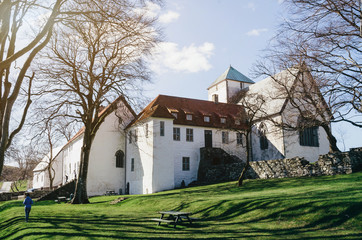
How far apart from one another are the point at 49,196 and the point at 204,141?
17.9 meters

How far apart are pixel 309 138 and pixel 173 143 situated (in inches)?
636

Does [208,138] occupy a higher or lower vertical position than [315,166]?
higher

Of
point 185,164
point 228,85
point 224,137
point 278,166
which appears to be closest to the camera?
point 278,166

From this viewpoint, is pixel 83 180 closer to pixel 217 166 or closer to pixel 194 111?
pixel 217 166

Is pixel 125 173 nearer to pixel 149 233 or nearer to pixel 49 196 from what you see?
pixel 49 196

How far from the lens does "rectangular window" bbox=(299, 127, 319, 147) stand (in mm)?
37406

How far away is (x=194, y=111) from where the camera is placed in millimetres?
39750

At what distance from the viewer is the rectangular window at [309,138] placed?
37.4 metres

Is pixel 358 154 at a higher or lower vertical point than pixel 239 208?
higher

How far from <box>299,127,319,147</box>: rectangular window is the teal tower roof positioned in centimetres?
1966

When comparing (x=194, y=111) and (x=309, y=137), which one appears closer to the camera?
(x=309, y=137)

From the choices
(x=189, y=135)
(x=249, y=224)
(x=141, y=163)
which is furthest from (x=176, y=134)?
(x=249, y=224)

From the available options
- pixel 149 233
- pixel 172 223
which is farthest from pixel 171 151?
pixel 149 233

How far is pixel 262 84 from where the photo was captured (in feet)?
155
